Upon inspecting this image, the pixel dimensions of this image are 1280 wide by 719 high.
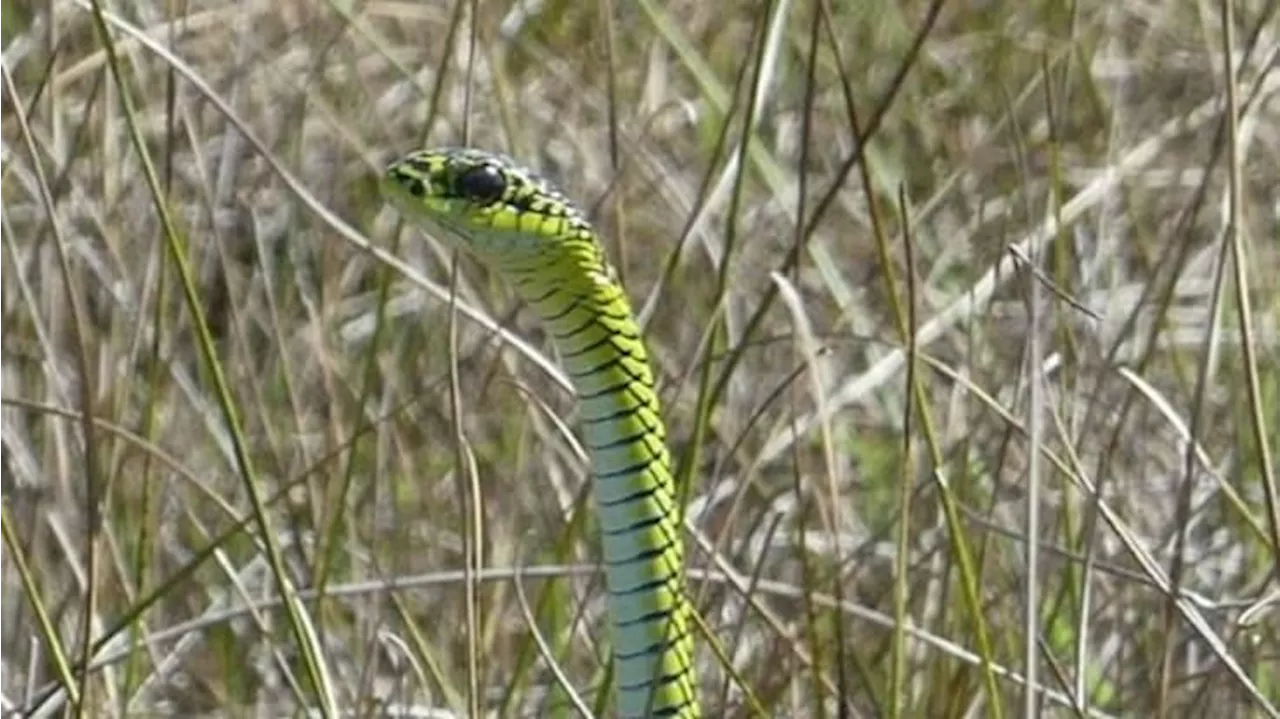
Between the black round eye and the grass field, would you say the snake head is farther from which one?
the grass field

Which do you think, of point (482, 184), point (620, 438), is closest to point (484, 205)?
point (482, 184)

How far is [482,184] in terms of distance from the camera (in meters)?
1.75

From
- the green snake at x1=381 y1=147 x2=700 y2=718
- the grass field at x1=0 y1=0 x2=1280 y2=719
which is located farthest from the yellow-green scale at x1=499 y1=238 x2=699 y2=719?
the grass field at x1=0 y1=0 x2=1280 y2=719

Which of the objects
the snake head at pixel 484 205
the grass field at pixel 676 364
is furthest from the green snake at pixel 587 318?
the grass field at pixel 676 364

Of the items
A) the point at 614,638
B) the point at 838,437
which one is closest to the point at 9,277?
the point at 838,437

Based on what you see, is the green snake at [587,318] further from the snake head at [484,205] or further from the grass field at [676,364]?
the grass field at [676,364]

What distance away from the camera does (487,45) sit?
11.8 ft

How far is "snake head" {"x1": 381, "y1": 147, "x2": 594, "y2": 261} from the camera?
1.73 m

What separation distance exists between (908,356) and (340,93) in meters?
2.18

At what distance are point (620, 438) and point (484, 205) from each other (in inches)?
5.9

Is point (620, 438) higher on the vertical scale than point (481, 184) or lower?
lower

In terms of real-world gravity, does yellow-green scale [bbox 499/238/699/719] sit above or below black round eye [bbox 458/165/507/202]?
below

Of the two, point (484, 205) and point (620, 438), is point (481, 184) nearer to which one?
point (484, 205)

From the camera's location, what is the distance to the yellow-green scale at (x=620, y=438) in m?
1.73
